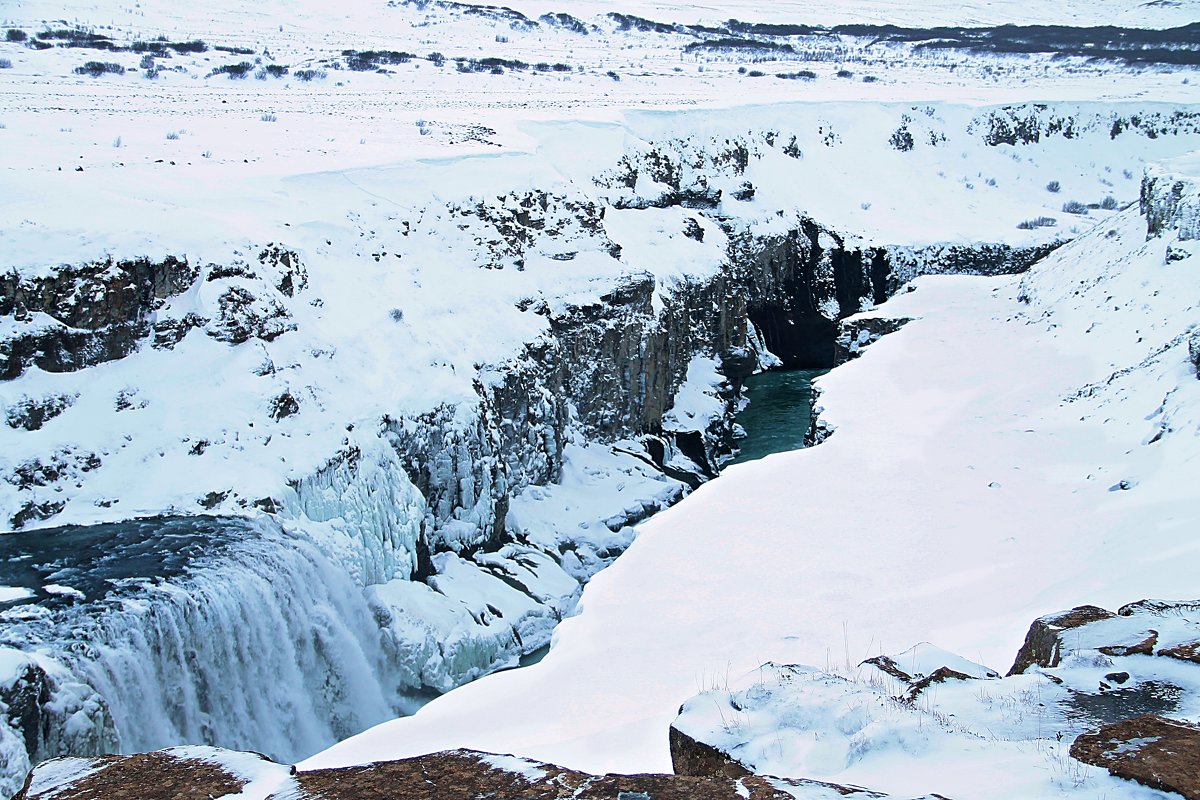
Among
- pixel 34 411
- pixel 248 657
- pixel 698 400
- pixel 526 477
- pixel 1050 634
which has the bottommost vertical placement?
pixel 698 400

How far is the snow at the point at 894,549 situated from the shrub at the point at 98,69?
29.8m

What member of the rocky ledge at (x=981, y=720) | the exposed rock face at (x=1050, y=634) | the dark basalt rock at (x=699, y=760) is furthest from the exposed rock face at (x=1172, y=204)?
the dark basalt rock at (x=699, y=760)

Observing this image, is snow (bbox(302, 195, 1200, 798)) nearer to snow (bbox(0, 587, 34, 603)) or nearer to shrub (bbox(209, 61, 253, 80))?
snow (bbox(0, 587, 34, 603))

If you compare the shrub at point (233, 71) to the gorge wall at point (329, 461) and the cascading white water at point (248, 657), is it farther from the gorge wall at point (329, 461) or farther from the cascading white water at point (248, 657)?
the cascading white water at point (248, 657)

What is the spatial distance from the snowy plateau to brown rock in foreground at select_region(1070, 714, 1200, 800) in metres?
0.03

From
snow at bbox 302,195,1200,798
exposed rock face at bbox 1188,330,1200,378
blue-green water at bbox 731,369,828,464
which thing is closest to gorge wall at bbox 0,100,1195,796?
blue-green water at bbox 731,369,828,464

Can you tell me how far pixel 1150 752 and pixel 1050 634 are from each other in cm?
292

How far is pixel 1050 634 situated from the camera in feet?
25.0

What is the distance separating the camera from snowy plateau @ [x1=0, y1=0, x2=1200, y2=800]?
6453 millimetres

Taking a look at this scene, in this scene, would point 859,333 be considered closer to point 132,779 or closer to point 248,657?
point 248,657

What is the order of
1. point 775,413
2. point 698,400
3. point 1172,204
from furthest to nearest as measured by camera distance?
1. point 775,413
2. point 698,400
3. point 1172,204

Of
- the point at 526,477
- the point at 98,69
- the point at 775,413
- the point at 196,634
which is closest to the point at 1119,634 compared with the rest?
the point at 196,634

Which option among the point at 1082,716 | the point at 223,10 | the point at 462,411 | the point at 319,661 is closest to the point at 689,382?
the point at 462,411

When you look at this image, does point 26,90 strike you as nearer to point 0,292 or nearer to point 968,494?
point 0,292
